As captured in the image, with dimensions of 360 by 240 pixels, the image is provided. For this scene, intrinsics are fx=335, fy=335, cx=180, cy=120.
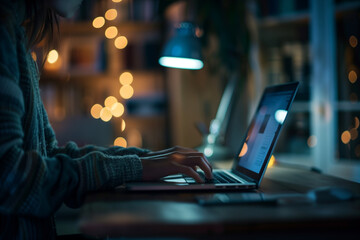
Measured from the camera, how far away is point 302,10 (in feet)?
8.00

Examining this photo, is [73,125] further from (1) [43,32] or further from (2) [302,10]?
(2) [302,10]

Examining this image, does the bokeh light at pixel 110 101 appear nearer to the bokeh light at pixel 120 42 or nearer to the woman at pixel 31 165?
the bokeh light at pixel 120 42

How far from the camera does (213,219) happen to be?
0.52m

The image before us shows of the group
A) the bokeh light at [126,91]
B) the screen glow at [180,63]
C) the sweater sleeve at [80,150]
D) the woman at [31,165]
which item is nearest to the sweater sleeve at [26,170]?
the woman at [31,165]

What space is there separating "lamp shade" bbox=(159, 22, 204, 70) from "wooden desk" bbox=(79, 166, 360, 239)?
3.23 feet

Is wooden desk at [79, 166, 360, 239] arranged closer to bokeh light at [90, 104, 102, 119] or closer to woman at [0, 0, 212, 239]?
woman at [0, 0, 212, 239]

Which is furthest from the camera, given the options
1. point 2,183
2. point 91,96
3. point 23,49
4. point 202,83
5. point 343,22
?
point 91,96

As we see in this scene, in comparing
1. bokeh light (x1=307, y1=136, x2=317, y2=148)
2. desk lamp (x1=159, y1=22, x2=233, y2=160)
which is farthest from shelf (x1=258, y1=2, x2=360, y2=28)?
desk lamp (x1=159, y1=22, x2=233, y2=160)

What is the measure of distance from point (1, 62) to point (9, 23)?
0.32 feet

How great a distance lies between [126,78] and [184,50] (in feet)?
5.50

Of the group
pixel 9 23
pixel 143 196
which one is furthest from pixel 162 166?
pixel 9 23

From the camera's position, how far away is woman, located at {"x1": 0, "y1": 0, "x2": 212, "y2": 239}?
1.97ft

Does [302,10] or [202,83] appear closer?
[302,10]

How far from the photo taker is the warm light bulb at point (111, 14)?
118 inches
